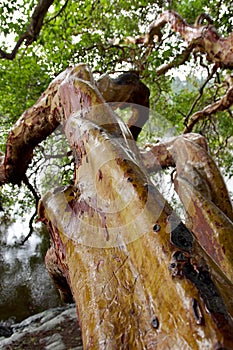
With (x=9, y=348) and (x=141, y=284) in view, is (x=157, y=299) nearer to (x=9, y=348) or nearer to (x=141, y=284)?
(x=141, y=284)

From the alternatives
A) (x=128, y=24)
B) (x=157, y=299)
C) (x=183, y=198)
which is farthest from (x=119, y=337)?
(x=128, y=24)

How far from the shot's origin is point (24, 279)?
29.1 ft

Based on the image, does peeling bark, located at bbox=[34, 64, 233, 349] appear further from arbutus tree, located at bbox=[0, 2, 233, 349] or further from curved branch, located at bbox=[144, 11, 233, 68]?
curved branch, located at bbox=[144, 11, 233, 68]

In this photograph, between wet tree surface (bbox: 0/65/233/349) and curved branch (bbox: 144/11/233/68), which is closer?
wet tree surface (bbox: 0/65/233/349)

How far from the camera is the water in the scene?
7.60 metres

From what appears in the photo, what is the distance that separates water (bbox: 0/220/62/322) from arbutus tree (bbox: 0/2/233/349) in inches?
208

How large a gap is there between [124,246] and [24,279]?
823 cm

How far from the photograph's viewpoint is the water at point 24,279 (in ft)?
24.9

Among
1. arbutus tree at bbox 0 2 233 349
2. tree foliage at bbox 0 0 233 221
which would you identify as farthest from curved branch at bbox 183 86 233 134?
arbutus tree at bbox 0 2 233 349

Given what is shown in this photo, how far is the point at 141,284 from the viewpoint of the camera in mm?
1202

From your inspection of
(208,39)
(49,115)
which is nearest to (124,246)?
(49,115)

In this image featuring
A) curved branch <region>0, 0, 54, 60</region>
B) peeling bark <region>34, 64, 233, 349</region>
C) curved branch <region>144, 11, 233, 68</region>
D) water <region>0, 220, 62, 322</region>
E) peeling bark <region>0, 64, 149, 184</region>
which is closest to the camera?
peeling bark <region>34, 64, 233, 349</region>

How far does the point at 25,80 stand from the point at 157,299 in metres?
4.87

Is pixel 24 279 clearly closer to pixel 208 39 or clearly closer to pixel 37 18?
pixel 37 18
